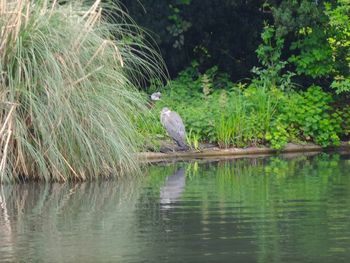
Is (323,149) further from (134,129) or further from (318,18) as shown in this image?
(134,129)

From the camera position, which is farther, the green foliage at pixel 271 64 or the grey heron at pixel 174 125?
the green foliage at pixel 271 64

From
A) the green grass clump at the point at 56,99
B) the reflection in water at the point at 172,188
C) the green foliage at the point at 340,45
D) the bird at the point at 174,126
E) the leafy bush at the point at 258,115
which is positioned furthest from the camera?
the green foliage at the point at 340,45

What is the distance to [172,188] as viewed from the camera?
14469 mm

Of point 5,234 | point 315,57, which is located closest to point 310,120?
point 315,57

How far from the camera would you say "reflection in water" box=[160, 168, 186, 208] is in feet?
43.3

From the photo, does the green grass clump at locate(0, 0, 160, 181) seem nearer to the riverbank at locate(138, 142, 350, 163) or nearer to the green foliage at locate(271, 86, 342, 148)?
the riverbank at locate(138, 142, 350, 163)

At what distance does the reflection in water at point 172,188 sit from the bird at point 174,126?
7.13 ft

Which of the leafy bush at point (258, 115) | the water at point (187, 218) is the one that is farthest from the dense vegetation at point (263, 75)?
the water at point (187, 218)

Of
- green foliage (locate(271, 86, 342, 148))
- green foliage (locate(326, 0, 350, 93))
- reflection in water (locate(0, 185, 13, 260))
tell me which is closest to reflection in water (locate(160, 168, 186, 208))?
reflection in water (locate(0, 185, 13, 260))

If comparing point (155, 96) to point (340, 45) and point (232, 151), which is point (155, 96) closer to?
point (232, 151)

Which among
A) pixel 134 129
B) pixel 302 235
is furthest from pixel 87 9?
pixel 302 235

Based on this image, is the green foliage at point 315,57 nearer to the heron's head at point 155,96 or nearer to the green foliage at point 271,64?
the green foliage at point 271,64

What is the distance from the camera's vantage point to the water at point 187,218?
9.59 meters

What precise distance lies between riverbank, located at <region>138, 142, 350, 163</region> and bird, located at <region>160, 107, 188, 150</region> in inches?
11.4
